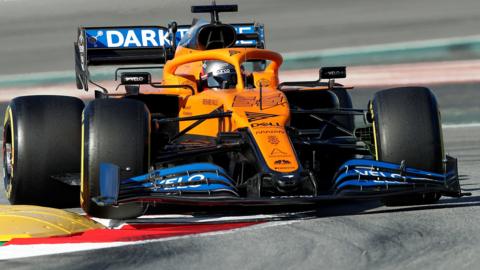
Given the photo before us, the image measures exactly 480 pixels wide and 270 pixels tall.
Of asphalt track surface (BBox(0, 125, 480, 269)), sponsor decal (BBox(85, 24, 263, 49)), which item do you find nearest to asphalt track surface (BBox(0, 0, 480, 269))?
asphalt track surface (BBox(0, 125, 480, 269))

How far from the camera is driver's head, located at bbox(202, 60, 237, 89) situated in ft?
30.5

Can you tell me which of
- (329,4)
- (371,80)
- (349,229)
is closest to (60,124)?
(349,229)

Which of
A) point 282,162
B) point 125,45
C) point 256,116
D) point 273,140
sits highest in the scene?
point 125,45

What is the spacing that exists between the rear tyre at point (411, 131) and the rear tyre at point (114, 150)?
174 centimetres

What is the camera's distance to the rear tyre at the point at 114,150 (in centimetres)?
747

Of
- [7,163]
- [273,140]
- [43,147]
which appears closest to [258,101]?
[273,140]

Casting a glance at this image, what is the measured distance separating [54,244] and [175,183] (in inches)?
42.8

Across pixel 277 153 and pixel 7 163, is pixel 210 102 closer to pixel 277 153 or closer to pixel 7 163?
pixel 277 153

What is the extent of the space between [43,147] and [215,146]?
1501mm

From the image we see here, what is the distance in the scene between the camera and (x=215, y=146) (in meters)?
7.82

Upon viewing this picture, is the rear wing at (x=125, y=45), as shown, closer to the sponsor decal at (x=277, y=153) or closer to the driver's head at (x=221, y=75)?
the driver's head at (x=221, y=75)

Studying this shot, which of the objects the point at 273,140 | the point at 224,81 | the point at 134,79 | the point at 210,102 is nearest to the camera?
the point at 273,140

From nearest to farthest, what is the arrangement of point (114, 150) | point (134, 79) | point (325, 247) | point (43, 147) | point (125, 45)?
1. point (325, 247)
2. point (114, 150)
3. point (43, 147)
4. point (134, 79)
5. point (125, 45)

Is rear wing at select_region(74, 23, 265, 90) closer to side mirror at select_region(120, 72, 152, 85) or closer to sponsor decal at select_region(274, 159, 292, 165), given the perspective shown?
side mirror at select_region(120, 72, 152, 85)
